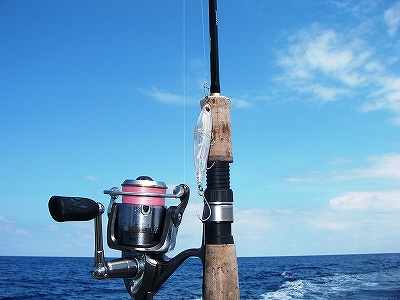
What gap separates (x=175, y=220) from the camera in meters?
2.75

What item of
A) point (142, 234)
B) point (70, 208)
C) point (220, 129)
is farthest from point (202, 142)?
point (70, 208)

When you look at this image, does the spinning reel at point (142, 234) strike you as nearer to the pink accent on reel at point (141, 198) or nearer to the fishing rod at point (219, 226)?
the pink accent on reel at point (141, 198)

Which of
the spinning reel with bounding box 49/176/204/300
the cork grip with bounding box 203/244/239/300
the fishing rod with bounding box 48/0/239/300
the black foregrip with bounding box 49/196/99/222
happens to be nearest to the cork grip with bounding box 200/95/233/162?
the fishing rod with bounding box 48/0/239/300

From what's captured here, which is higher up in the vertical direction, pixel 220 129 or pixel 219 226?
pixel 220 129

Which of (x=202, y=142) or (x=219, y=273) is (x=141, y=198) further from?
(x=219, y=273)

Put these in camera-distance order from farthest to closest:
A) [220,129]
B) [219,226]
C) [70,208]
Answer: [220,129], [219,226], [70,208]

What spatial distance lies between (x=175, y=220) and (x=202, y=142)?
425 millimetres

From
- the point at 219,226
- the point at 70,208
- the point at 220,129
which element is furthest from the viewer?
the point at 220,129

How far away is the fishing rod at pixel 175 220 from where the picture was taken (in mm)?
2621

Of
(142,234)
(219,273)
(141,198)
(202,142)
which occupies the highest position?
(202,142)

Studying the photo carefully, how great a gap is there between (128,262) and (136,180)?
43cm

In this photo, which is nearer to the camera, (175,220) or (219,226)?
(219,226)

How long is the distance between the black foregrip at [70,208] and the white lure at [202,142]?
0.54 meters

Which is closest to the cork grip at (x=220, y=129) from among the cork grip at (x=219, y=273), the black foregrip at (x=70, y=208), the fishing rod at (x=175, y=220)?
the fishing rod at (x=175, y=220)
